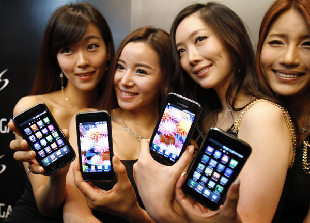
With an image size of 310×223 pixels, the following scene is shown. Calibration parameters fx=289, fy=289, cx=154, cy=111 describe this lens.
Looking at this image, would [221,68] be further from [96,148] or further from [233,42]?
[96,148]

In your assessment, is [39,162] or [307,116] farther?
[307,116]

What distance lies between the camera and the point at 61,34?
5.12 feet

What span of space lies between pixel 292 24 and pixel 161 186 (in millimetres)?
813

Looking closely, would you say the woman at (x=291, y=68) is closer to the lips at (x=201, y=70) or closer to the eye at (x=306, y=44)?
the eye at (x=306, y=44)

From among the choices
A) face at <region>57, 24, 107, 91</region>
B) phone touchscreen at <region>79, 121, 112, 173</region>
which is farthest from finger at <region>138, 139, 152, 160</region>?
face at <region>57, 24, 107, 91</region>

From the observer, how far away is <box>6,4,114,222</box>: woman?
154 centimetres

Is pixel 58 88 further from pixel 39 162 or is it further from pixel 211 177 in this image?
pixel 211 177

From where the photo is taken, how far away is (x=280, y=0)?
3.87 feet

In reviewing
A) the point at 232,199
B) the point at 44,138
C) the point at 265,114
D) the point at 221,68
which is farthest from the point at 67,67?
the point at 232,199

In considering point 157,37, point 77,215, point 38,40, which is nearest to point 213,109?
point 157,37

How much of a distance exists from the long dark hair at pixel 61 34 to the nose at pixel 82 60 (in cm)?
8

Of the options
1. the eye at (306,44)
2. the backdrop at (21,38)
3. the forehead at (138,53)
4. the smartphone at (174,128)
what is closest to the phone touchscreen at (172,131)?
the smartphone at (174,128)

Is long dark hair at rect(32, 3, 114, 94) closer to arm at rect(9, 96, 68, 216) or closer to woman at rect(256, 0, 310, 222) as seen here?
arm at rect(9, 96, 68, 216)

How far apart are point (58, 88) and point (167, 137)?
106cm
